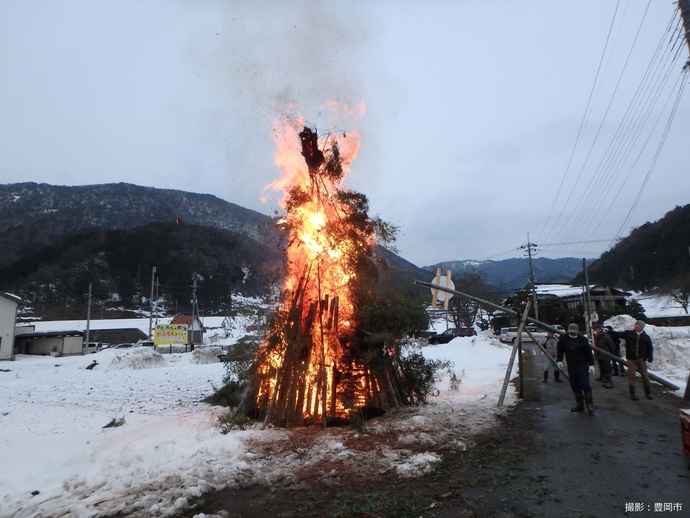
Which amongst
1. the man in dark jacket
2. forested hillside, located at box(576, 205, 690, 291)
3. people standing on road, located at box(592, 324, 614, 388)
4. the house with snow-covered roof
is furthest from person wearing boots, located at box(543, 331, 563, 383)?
forested hillside, located at box(576, 205, 690, 291)

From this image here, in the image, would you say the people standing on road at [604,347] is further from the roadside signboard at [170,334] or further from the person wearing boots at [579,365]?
the roadside signboard at [170,334]

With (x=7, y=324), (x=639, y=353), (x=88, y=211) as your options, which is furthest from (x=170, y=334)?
(x=88, y=211)

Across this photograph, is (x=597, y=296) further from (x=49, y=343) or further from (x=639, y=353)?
(x=49, y=343)

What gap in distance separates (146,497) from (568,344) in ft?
28.3

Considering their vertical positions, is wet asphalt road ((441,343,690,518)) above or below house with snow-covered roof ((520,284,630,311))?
below

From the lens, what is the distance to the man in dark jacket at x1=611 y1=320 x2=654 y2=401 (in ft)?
33.6

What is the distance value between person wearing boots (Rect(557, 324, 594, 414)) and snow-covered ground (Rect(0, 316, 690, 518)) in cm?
174

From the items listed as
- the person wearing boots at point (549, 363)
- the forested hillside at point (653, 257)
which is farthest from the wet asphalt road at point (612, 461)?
the forested hillside at point (653, 257)

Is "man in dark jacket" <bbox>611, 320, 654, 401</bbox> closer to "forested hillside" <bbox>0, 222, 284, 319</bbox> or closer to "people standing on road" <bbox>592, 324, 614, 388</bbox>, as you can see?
"people standing on road" <bbox>592, 324, 614, 388</bbox>

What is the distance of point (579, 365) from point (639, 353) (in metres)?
2.44

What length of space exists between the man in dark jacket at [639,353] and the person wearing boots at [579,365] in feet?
A: 6.69

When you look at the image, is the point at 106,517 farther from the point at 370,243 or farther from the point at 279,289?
the point at 370,243

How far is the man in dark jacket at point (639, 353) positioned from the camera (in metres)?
10.2

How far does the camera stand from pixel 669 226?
56.4m
